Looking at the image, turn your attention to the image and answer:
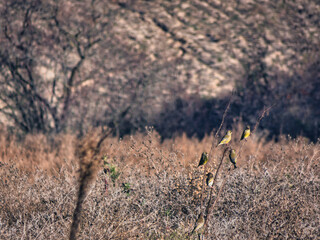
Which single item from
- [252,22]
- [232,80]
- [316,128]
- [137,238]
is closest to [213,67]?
[232,80]

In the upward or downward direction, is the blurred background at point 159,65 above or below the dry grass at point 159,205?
below

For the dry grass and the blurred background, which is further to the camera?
the blurred background

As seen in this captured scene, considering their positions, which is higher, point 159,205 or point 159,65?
point 159,205

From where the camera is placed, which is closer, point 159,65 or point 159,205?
point 159,205

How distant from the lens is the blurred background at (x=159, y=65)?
22.9 ft

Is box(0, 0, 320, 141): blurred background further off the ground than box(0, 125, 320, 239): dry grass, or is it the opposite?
box(0, 125, 320, 239): dry grass

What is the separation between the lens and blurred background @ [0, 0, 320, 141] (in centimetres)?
699

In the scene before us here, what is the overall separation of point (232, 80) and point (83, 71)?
131 inches

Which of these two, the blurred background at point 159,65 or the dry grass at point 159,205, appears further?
the blurred background at point 159,65

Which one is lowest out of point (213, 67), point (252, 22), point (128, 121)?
point (128, 121)

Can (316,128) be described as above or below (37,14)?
below

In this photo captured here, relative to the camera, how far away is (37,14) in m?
6.98

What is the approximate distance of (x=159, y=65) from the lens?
8.16 metres

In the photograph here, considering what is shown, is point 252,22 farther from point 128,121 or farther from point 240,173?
point 240,173
